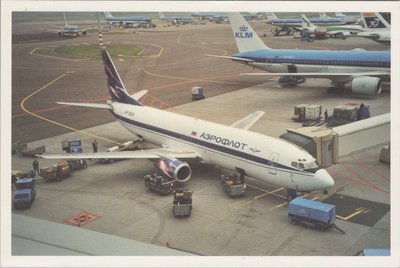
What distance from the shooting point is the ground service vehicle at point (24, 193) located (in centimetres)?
2283

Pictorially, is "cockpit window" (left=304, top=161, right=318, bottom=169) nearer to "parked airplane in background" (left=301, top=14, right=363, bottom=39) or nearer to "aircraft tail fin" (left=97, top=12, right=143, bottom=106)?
"aircraft tail fin" (left=97, top=12, right=143, bottom=106)

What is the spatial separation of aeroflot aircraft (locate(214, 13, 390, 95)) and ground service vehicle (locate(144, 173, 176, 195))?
82.0 feet

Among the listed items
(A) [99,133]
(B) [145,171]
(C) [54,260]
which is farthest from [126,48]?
(C) [54,260]

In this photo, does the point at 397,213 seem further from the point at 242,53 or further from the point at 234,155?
the point at 242,53

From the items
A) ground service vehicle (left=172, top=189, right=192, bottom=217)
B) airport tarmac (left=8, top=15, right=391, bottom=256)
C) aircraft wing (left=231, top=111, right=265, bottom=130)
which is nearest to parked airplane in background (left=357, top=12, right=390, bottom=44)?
airport tarmac (left=8, top=15, right=391, bottom=256)

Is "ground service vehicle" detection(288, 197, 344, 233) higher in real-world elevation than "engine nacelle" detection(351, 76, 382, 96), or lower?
lower

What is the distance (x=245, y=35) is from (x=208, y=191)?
2974 cm

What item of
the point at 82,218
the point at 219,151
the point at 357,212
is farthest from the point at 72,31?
the point at 357,212

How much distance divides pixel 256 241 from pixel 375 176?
34.3 feet

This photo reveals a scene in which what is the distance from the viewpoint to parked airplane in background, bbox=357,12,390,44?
174 feet

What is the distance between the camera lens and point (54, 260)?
16.1 m

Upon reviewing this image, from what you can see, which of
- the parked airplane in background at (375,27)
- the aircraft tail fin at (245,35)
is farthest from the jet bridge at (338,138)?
the parked airplane in background at (375,27)

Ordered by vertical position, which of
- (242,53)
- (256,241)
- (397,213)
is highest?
(242,53)

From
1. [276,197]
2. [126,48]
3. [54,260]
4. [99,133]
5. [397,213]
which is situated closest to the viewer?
[54,260]
